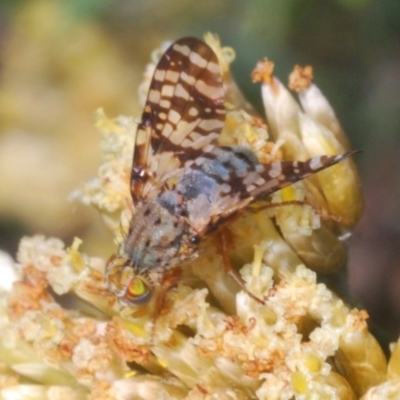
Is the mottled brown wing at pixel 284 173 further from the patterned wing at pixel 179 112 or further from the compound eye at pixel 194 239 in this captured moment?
the patterned wing at pixel 179 112

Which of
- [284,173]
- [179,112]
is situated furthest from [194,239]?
[179,112]

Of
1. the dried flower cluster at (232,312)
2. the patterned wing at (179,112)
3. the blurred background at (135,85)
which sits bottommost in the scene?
the dried flower cluster at (232,312)

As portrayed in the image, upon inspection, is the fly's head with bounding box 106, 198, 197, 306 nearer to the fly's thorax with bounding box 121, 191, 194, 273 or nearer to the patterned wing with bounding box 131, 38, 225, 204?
the fly's thorax with bounding box 121, 191, 194, 273

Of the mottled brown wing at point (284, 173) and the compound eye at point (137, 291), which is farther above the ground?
the mottled brown wing at point (284, 173)

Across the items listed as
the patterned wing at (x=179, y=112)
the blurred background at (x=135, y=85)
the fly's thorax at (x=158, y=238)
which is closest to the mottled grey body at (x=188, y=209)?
the fly's thorax at (x=158, y=238)

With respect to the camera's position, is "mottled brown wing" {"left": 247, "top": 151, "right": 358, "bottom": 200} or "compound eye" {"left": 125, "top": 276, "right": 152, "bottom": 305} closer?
"mottled brown wing" {"left": 247, "top": 151, "right": 358, "bottom": 200}

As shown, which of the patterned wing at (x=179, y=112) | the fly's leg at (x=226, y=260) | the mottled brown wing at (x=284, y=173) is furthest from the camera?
the patterned wing at (x=179, y=112)

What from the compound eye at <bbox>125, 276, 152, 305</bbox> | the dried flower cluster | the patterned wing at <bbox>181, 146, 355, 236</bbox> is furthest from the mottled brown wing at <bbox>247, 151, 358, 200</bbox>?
the compound eye at <bbox>125, 276, 152, 305</bbox>

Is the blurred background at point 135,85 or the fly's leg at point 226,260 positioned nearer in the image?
the fly's leg at point 226,260
